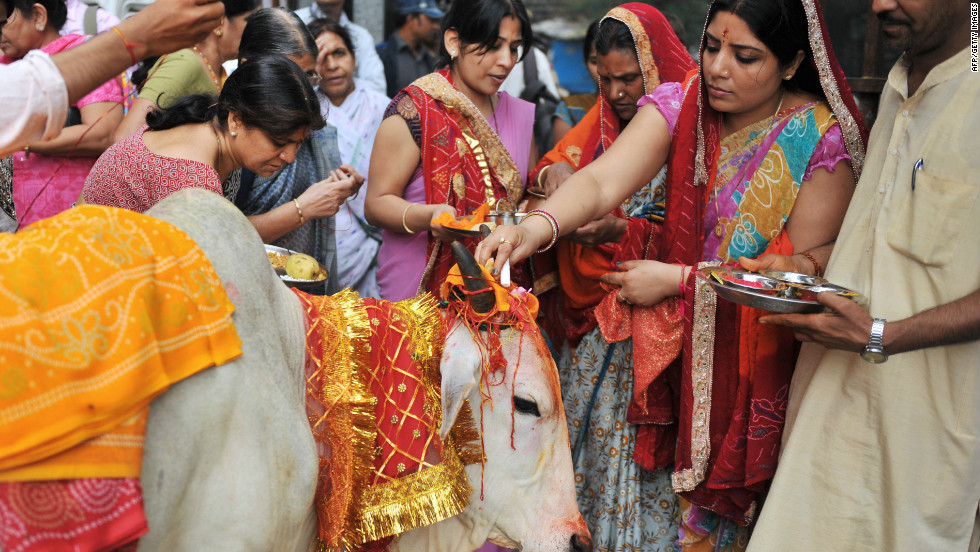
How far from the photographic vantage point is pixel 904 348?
89.7 inches

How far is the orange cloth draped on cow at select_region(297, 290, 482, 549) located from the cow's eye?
0.15m

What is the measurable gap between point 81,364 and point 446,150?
2.46m

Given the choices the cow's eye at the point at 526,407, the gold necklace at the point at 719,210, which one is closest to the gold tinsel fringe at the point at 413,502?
the cow's eye at the point at 526,407

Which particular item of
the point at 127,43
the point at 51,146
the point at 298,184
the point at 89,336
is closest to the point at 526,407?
the point at 89,336

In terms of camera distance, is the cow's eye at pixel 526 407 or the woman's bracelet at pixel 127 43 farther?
the cow's eye at pixel 526 407

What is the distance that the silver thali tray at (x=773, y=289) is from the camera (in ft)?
7.44

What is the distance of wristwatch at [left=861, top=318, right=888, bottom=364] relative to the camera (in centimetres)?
228

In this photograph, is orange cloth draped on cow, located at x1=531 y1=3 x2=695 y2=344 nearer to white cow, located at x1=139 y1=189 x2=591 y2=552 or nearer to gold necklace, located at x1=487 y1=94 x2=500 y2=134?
gold necklace, located at x1=487 y1=94 x2=500 y2=134

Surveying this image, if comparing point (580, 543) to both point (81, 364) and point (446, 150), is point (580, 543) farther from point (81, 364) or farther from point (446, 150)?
point (446, 150)

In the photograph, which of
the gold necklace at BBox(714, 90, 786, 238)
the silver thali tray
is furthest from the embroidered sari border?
the silver thali tray

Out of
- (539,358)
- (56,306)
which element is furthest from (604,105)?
(56,306)

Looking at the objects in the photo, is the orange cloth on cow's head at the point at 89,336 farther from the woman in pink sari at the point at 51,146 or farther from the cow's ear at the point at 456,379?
the woman in pink sari at the point at 51,146

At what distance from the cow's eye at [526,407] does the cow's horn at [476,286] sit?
304mm

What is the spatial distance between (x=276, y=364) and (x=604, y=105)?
247 cm
